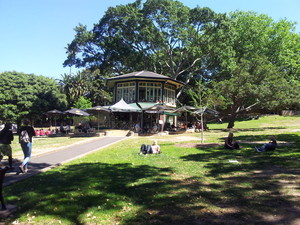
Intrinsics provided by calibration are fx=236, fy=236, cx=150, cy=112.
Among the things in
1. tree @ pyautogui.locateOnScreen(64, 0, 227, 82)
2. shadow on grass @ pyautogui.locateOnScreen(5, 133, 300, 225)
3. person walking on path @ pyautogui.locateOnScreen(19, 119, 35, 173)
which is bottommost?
shadow on grass @ pyautogui.locateOnScreen(5, 133, 300, 225)

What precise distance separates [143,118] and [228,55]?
17230 millimetres


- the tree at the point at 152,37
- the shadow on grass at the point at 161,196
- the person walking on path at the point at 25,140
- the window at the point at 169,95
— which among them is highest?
the tree at the point at 152,37

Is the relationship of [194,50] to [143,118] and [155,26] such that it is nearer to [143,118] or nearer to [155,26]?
[155,26]

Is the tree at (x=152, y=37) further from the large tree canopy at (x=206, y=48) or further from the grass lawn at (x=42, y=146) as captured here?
the grass lawn at (x=42, y=146)

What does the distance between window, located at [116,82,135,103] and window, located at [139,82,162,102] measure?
42.8 inches

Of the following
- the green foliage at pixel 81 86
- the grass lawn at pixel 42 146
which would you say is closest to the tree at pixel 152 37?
the green foliage at pixel 81 86

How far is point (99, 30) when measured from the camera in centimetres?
4069

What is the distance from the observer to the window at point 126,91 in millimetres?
30539

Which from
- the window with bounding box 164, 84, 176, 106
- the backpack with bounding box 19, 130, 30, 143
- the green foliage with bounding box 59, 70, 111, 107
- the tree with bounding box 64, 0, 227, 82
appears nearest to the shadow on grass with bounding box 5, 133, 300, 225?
the backpack with bounding box 19, 130, 30, 143

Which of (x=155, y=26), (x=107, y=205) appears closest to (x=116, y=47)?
(x=155, y=26)

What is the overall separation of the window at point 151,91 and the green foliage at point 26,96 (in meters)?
17.5

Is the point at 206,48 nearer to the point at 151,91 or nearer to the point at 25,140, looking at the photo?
the point at 151,91

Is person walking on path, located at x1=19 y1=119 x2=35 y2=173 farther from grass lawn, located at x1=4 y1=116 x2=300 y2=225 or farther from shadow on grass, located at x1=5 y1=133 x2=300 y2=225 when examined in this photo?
shadow on grass, located at x1=5 y1=133 x2=300 y2=225

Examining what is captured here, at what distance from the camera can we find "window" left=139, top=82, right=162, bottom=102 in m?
30.3
